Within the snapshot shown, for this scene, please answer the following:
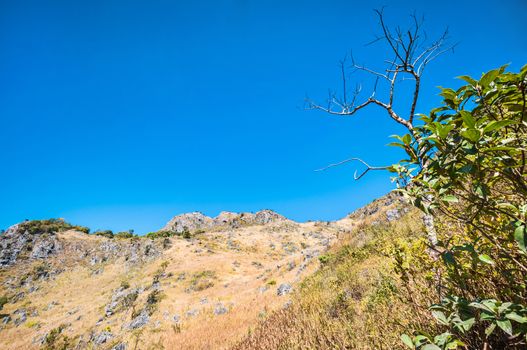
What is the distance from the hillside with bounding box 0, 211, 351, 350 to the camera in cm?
1449

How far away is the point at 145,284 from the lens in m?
28.5

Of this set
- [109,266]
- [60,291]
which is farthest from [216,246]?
[60,291]

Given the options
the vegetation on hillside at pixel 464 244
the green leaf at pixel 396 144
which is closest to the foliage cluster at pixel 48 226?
the vegetation on hillside at pixel 464 244

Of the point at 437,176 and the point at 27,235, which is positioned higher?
the point at 27,235

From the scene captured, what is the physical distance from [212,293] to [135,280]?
14056mm

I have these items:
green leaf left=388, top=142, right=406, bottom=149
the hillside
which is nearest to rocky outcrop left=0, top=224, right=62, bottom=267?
the hillside

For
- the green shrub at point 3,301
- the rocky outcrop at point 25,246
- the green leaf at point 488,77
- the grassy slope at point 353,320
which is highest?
the rocky outcrop at point 25,246

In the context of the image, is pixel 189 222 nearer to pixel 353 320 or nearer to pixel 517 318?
pixel 353 320

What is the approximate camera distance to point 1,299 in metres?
33.4

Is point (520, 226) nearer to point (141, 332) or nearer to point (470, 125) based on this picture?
point (470, 125)

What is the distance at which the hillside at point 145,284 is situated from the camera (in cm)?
1449

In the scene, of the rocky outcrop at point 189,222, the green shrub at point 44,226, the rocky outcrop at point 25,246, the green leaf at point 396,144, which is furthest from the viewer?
the rocky outcrop at point 189,222

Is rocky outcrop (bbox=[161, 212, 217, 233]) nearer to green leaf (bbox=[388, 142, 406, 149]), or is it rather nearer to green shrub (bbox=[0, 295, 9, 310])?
green shrub (bbox=[0, 295, 9, 310])

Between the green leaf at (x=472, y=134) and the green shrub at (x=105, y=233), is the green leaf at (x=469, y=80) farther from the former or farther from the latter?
the green shrub at (x=105, y=233)
